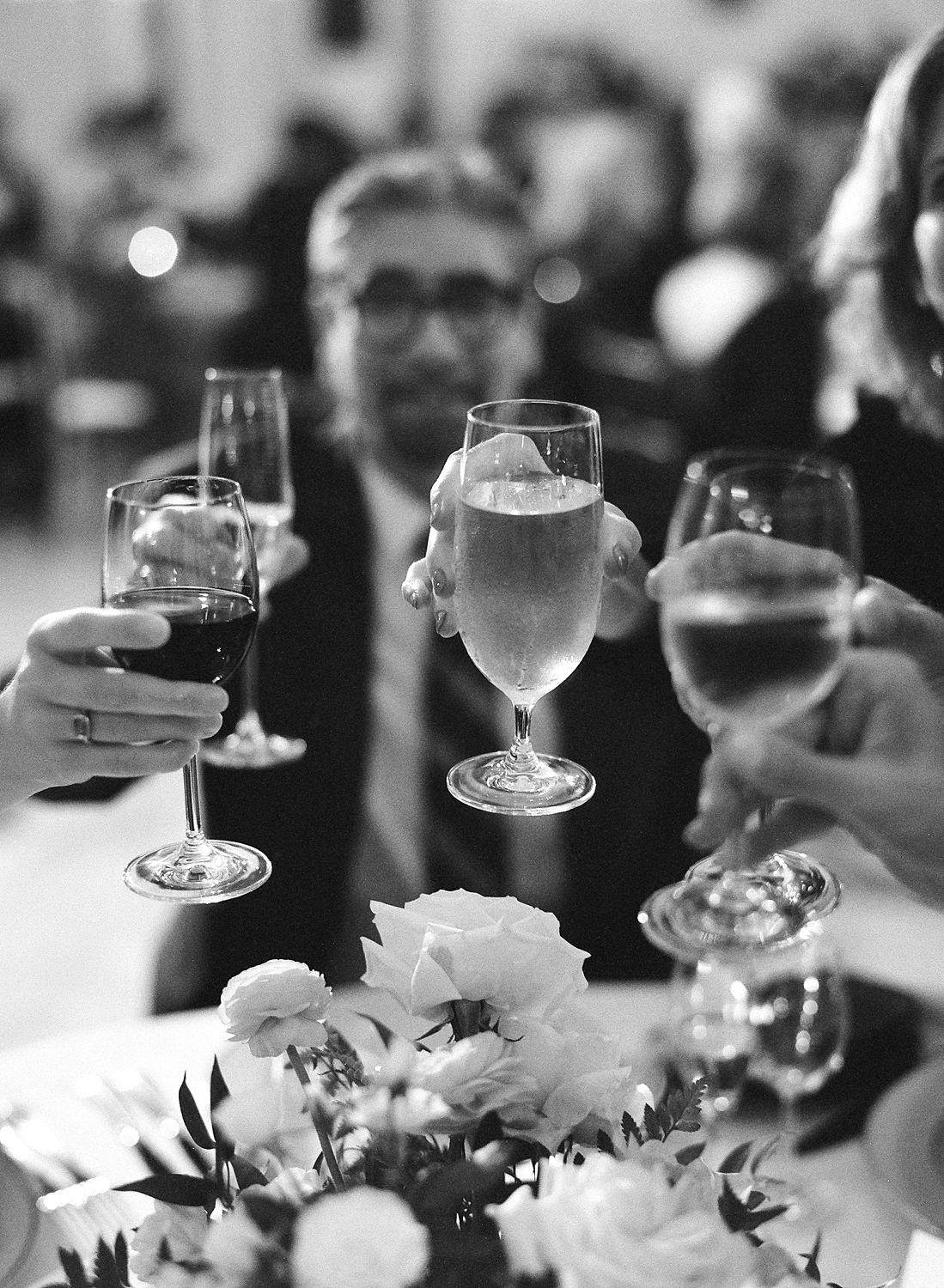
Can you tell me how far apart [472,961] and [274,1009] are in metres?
0.09

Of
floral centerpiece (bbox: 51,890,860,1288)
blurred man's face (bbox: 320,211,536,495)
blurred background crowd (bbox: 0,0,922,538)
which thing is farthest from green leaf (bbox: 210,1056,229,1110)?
blurred background crowd (bbox: 0,0,922,538)

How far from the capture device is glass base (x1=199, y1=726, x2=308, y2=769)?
55.6 inches

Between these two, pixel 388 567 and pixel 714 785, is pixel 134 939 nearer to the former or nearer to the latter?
pixel 388 567

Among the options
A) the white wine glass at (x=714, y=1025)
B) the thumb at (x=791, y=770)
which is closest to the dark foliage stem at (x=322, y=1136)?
the thumb at (x=791, y=770)

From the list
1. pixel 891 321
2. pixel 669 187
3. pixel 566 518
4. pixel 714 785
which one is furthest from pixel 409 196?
pixel 669 187

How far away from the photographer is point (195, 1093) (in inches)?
45.9

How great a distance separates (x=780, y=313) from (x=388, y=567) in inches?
37.5

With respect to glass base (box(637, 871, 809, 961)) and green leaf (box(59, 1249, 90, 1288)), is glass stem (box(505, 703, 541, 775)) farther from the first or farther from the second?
green leaf (box(59, 1249, 90, 1288))

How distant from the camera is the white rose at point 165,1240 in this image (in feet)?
1.96

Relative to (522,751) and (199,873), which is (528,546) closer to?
(522,751)

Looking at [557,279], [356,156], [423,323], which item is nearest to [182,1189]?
[423,323]

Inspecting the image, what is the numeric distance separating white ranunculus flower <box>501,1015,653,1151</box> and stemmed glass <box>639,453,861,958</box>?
0.10 metres

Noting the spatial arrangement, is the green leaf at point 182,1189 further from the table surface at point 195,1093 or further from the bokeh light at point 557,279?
the bokeh light at point 557,279

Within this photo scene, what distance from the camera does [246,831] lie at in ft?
6.93
